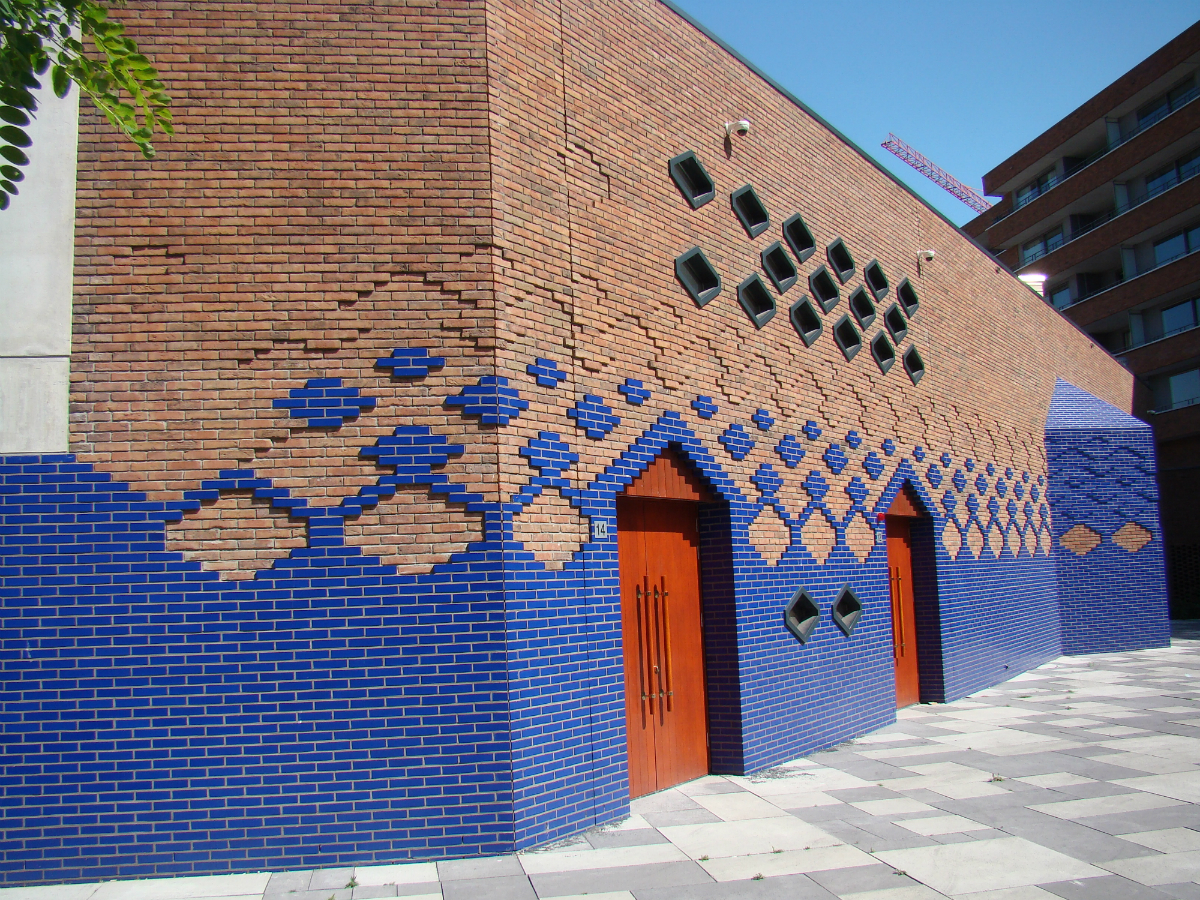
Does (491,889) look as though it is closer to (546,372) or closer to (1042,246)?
(546,372)

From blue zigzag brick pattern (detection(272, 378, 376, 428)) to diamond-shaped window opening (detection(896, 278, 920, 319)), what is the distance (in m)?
8.81

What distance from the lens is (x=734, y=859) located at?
5.56 meters

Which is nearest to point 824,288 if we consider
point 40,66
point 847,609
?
point 847,609

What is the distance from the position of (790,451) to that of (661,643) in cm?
285

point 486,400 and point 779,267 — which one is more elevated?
point 779,267

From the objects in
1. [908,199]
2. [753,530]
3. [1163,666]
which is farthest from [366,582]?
[1163,666]

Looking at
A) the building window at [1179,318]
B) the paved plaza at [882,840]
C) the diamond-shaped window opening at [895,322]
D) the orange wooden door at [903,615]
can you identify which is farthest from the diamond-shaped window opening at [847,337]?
the building window at [1179,318]

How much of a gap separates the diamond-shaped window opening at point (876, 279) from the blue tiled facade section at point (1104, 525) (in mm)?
7795

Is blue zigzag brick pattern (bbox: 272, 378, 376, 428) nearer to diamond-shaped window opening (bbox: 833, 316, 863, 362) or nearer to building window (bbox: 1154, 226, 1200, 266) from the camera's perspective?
diamond-shaped window opening (bbox: 833, 316, 863, 362)

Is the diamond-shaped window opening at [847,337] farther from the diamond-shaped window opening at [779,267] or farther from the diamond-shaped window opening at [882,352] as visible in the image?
the diamond-shaped window opening at [779,267]

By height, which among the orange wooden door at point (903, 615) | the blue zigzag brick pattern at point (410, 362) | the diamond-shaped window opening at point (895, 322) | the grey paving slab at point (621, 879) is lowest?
the grey paving slab at point (621, 879)

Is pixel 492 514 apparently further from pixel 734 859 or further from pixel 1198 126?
pixel 1198 126

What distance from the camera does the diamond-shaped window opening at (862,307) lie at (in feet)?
36.5

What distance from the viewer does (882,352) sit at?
38.2ft
